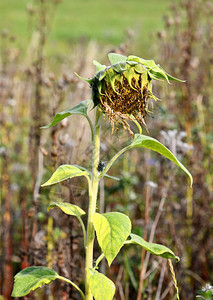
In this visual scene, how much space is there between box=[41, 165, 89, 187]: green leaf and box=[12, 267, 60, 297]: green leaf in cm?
23

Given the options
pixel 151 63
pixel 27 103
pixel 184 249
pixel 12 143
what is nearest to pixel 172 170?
pixel 184 249

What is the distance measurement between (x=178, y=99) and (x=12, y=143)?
1.33m

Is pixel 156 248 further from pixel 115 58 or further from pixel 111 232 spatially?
pixel 115 58

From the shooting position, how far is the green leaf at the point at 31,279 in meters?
0.92

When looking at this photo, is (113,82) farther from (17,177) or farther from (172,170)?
(17,177)

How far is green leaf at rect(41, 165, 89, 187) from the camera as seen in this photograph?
898 millimetres

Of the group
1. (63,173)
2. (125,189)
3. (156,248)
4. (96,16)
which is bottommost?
(125,189)

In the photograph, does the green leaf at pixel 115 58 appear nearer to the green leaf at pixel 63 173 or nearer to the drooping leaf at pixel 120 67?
the drooping leaf at pixel 120 67

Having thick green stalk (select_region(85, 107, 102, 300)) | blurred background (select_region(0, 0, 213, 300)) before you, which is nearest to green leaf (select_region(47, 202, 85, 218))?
thick green stalk (select_region(85, 107, 102, 300))

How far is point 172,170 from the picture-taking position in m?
2.11

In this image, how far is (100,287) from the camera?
0.88 metres

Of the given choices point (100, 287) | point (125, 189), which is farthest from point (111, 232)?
point (125, 189)

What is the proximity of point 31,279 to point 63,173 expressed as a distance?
10.2 inches

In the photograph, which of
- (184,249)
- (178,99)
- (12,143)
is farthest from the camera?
(12,143)
